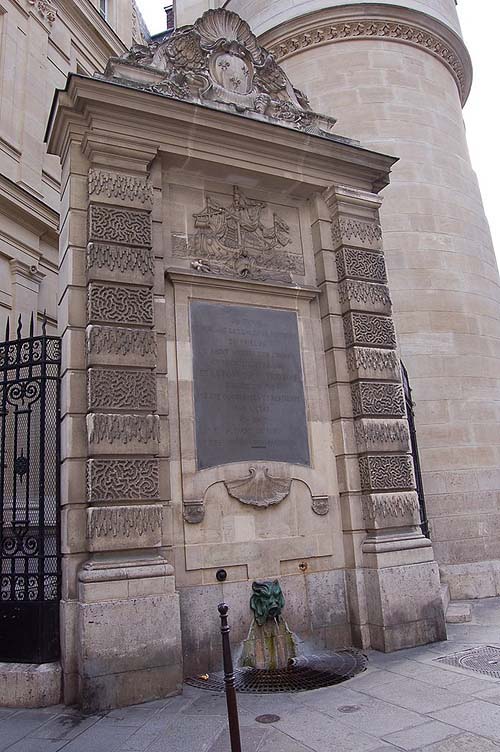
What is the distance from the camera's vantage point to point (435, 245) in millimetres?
13586

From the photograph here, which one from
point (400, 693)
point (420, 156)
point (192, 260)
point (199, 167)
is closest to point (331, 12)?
point (420, 156)

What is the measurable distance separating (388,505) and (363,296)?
118 inches

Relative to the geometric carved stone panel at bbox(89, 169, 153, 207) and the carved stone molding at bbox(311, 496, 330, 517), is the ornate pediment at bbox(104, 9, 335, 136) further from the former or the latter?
the carved stone molding at bbox(311, 496, 330, 517)

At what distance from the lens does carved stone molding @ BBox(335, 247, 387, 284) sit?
879 cm

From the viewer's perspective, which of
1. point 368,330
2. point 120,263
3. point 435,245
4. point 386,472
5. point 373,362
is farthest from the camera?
point 435,245

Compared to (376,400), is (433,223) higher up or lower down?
higher up

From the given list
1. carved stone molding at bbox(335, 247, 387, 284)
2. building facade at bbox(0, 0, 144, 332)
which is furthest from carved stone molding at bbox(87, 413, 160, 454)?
building facade at bbox(0, 0, 144, 332)

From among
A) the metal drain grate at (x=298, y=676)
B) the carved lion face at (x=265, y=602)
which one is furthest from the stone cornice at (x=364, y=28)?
the metal drain grate at (x=298, y=676)

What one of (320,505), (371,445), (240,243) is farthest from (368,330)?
(320,505)

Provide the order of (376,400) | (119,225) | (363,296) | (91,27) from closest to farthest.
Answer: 1. (119,225)
2. (376,400)
3. (363,296)
4. (91,27)

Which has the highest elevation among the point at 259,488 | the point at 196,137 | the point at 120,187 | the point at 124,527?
the point at 196,137

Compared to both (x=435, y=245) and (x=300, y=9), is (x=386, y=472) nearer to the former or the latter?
(x=435, y=245)

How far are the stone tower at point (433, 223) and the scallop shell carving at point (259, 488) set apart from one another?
5354 millimetres

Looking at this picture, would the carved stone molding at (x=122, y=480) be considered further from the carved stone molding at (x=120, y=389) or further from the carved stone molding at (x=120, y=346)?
the carved stone molding at (x=120, y=346)
